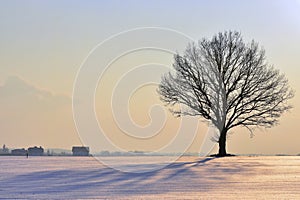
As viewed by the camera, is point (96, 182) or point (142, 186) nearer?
point (142, 186)

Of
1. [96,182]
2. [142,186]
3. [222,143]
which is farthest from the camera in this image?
[222,143]

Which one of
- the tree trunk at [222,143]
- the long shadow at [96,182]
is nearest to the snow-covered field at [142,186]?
the long shadow at [96,182]

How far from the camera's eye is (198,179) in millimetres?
14969

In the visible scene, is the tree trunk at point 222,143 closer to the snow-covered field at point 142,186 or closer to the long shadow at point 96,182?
the long shadow at point 96,182

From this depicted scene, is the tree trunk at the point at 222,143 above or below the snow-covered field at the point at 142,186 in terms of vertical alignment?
above

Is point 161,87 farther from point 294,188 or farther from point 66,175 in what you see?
point 294,188

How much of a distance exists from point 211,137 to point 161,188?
24267mm

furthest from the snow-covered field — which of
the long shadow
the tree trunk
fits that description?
the tree trunk

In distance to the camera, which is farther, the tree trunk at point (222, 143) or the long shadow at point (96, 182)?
the tree trunk at point (222, 143)

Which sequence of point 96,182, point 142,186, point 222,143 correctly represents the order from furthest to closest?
point 222,143 < point 96,182 < point 142,186

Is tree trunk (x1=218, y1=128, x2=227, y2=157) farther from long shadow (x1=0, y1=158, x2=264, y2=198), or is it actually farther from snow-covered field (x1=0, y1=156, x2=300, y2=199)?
snow-covered field (x1=0, y1=156, x2=300, y2=199)

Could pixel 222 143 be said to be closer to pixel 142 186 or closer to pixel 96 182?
pixel 96 182

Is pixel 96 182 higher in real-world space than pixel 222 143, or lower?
lower

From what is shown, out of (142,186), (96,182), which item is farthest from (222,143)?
(142,186)
